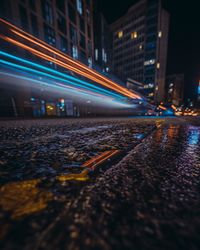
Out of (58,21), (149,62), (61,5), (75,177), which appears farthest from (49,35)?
(149,62)

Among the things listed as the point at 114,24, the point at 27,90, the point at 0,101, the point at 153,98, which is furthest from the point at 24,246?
the point at 114,24

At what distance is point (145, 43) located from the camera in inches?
2094

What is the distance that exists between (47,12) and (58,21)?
2062 mm

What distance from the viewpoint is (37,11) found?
52.2 feet

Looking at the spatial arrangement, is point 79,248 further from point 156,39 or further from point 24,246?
point 156,39

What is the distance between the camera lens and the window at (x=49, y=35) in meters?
17.5

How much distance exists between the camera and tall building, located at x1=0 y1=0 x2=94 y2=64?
13638mm

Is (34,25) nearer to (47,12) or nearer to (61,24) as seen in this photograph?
(47,12)

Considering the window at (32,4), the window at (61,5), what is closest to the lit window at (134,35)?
the window at (61,5)

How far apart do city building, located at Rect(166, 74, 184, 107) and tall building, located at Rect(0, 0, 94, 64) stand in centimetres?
6527

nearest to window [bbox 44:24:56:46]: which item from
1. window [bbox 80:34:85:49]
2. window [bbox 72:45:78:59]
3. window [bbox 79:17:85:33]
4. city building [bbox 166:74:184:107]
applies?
window [bbox 72:45:78:59]

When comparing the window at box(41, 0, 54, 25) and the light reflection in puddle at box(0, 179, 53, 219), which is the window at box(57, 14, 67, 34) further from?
the light reflection in puddle at box(0, 179, 53, 219)

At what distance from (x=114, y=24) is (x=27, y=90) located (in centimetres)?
6743

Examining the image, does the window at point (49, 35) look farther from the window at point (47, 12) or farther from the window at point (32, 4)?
the window at point (32, 4)
